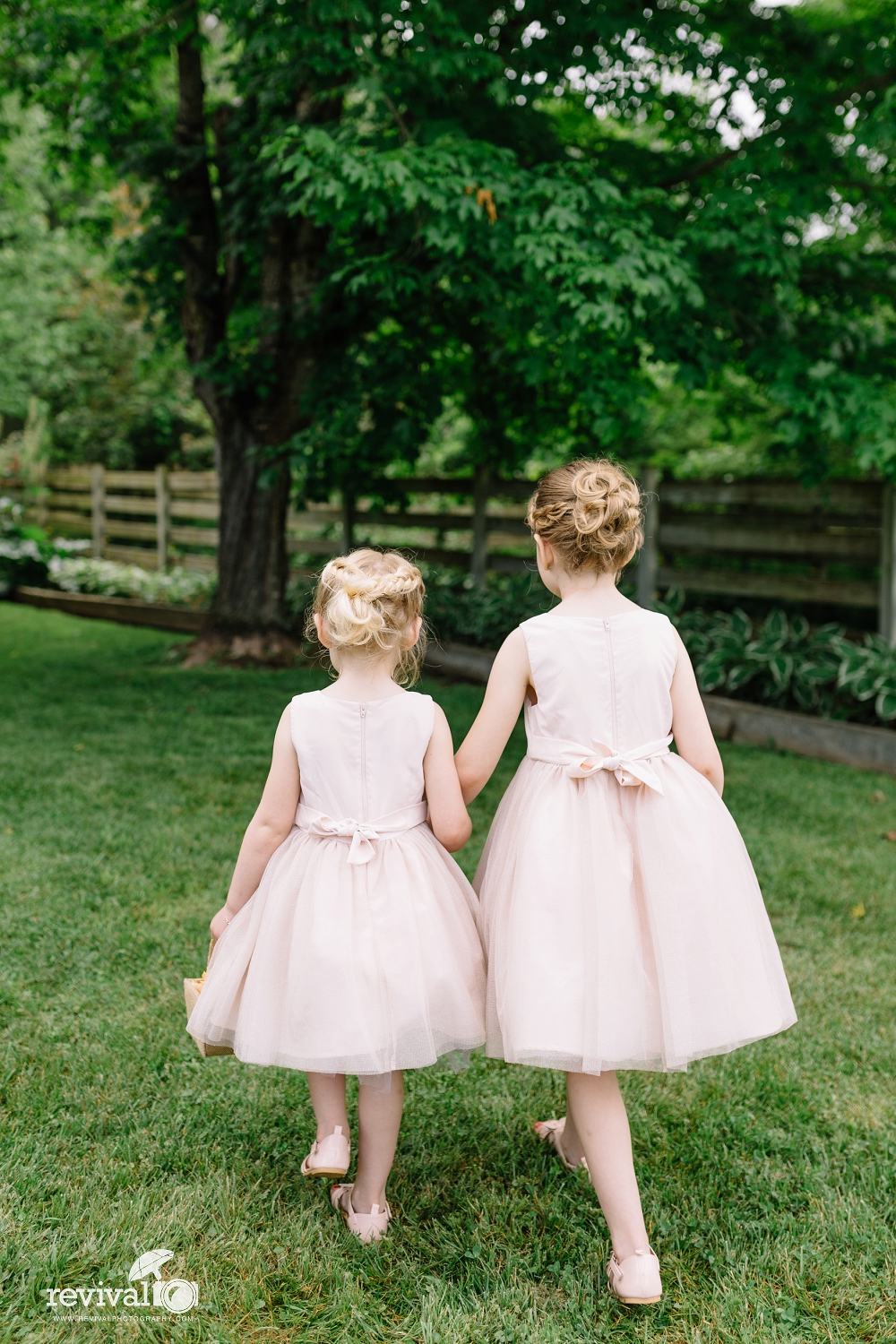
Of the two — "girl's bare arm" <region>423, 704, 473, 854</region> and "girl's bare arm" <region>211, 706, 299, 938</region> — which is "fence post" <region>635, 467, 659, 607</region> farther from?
"girl's bare arm" <region>211, 706, 299, 938</region>

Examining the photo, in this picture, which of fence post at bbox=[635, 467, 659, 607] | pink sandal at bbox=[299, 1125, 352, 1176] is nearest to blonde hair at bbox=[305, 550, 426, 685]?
pink sandal at bbox=[299, 1125, 352, 1176]

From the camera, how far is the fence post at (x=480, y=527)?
31.7 feet

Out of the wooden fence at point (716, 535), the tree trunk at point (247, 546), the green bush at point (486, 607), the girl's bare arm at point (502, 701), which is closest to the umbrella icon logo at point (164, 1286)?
the girl's bare arm at point (502, 701)

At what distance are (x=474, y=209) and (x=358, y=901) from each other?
3.99 meters

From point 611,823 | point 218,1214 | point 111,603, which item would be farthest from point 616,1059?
point 111,603

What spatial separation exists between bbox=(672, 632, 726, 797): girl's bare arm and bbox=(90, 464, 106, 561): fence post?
14.6 m

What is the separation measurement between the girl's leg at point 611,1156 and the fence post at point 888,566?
577 centimetres

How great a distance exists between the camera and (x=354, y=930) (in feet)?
6.50

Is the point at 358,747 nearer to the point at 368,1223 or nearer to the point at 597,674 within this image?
the point at 597,674

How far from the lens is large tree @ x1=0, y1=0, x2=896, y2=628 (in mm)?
5250

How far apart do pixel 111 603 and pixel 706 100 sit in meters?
8.33

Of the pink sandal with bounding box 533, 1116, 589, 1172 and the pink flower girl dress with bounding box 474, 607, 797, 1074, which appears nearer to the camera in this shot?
the pink flower girl dress with bounding box 474, 607, 797, 1074

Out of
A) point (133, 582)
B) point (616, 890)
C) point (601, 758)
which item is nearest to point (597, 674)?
point (601, 758)

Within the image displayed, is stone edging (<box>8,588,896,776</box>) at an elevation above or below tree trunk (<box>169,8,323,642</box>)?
below
